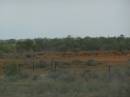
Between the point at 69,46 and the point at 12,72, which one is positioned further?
the point at 69,46

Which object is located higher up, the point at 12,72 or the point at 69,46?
the point at 12,72

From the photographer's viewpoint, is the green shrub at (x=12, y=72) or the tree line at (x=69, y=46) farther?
the tree line at (x=69, y=46)

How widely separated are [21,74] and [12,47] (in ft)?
181

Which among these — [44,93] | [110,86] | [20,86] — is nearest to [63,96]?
[44,93]

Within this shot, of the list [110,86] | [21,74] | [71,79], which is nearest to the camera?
[110,86]

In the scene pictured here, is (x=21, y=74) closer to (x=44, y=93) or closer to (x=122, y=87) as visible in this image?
(x=44, y=93)

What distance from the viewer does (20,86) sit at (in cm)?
2678

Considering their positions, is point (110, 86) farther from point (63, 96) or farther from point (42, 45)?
point (42, 45)

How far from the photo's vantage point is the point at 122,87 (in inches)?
859

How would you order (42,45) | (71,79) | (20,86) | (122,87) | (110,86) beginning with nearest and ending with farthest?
(122,87), (110,86), (20,86), (71,79), (42,45)

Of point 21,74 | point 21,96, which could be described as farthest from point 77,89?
point 21,74

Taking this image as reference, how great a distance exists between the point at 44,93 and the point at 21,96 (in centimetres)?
153

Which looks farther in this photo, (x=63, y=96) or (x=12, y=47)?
(x=12, y=47)

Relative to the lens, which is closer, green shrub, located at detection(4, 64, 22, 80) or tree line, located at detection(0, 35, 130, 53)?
green shrub, located at detection(4, 64, 22, 80)
